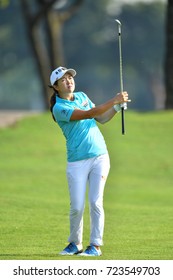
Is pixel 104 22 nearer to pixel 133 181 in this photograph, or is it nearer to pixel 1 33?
pixel 1 33

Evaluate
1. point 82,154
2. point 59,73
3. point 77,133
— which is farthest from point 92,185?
point 59,73

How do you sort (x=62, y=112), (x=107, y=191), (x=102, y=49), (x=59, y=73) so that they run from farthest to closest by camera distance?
(x=102, y=49), (x=107, y=191), (x=59, y=73), (x=62, y=112)

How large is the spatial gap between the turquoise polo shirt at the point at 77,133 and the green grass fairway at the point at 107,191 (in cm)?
103

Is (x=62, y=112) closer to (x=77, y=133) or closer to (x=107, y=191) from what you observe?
(x=77, y=133)

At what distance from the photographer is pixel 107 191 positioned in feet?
69.1

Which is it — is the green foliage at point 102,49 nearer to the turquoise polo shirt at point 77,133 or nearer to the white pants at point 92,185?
the turquoise polo shirt at point 77,133

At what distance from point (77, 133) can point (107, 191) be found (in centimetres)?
1045

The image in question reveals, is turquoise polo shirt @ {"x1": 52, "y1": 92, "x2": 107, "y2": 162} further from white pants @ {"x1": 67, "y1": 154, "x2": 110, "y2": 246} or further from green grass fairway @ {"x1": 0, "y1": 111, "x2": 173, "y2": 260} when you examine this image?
green grass fairway @ {"x1": 0, "y1": 111, "x2": 173, "y2": 260}

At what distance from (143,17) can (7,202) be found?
88.6 meters

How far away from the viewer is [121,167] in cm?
2364

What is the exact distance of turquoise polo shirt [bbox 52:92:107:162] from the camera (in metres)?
10.6

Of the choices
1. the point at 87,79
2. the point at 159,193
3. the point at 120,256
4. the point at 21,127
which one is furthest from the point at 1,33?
the point at 120,256

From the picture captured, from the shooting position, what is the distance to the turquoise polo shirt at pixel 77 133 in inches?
419

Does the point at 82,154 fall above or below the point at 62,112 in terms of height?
below
